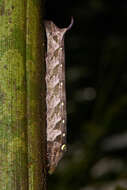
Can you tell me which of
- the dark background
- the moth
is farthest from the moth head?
the dark background

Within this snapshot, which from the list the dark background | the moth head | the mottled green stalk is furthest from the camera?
the dark background

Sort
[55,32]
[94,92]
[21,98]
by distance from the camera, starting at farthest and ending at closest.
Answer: [94,92]
[55,32]
[21,98]

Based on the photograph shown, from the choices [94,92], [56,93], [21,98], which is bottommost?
[94,92]

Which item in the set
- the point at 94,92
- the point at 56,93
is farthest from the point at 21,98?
the point at 94,92

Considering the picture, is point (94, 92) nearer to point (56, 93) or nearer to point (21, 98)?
point (56, 93)

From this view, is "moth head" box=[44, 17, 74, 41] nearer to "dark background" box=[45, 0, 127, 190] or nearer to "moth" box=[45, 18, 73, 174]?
"moth" box=[45, 18, 73, 174]

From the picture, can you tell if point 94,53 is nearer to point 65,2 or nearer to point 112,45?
point 112,45
